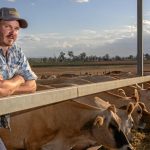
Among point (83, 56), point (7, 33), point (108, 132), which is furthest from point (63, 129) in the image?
point (83, 56)

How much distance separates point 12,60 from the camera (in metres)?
4.67

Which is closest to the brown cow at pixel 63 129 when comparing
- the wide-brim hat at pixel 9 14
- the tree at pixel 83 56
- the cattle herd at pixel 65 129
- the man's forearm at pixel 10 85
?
the cattle herd at pixel 65 129

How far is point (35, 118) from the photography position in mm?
6434

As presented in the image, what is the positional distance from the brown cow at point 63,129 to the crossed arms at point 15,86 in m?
1.39

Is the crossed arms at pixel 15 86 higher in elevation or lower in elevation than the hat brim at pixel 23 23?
lower

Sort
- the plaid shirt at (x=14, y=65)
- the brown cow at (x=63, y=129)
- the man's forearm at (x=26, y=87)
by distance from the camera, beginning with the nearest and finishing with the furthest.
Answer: the plaid shirt at (x=14, y=65) → the man's forearm at (x=26, y=87) → the brown cow at (x=63, y=129)

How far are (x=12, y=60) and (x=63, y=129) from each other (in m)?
2.28

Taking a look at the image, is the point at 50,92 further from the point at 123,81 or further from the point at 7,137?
the point at 123,81

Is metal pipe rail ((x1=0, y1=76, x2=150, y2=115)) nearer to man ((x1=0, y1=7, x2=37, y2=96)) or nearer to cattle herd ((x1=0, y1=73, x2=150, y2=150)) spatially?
man ((x1=0, y1=7, x2=37, y2=96))

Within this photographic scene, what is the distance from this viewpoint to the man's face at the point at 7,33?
4469 mm

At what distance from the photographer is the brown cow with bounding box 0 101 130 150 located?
6148 millimetres

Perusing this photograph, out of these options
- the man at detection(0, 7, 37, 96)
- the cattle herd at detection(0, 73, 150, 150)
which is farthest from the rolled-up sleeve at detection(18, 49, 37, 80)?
Result: the cattle herd at detection(0, 73, 150, 150)

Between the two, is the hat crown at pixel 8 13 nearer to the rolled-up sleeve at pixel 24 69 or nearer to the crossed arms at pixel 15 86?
the rolled-up sleeve at pixel 24 69

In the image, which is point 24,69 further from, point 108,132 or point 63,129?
point 108,132
